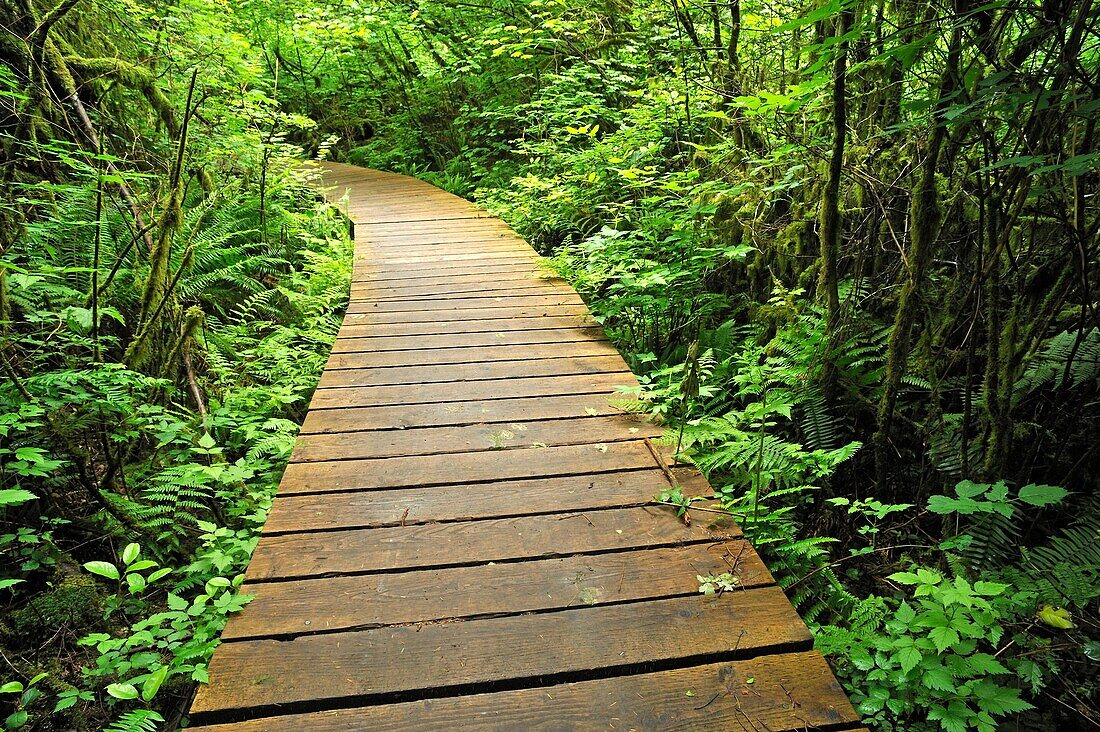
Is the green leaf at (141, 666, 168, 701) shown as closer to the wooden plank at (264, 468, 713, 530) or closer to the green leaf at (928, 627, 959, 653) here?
the wooden plank at (264, 468, 713, 530)

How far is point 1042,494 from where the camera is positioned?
6.35 feet

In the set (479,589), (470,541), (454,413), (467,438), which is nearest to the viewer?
(479,589)

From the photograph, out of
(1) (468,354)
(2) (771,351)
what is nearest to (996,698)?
(2) (771,351)

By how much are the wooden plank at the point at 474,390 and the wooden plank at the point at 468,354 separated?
13.3 inches

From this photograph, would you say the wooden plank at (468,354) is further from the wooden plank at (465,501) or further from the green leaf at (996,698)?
the green leaf at (996,698)

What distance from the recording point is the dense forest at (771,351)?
199 cm

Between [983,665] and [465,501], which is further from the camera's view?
[465,501]

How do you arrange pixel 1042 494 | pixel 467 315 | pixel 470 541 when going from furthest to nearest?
pixel 467 315, pixel 470 541, pixel 1042 494

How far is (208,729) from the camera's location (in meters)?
1.63

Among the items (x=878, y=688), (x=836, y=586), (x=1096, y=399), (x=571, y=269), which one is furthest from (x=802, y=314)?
(x=571, y=269)

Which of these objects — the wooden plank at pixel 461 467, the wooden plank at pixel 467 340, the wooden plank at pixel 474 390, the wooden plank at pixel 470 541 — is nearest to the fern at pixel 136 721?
the wooden plank at pixel 470 541

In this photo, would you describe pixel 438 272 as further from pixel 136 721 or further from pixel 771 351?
pixel 136 721

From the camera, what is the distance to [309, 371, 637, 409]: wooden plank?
3510 millimetres

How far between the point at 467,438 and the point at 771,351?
1.93 metres
